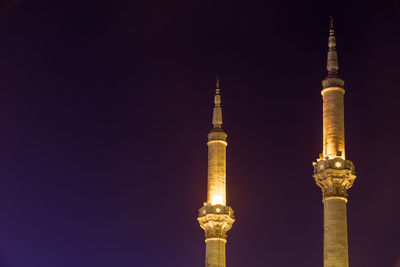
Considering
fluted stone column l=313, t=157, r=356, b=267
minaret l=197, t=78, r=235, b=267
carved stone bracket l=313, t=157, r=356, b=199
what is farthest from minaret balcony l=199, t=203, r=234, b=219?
carved stone bracket l=313, t=157, r=356, b=199

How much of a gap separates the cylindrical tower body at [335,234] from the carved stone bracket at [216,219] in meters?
9.98

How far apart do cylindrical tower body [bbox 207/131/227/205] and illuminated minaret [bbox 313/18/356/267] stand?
10.5 metres

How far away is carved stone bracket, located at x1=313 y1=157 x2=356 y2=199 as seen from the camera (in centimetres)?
3188

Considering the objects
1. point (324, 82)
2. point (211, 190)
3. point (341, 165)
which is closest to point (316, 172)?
point (341, 165)

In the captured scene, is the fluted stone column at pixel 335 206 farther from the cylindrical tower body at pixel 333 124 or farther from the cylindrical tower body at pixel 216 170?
the cylindrical tower body at pixel 216 170

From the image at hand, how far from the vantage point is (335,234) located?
31.2 meters

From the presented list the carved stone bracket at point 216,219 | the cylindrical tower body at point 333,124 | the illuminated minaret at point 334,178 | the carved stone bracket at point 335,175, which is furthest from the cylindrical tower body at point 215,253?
the cylindrical tower body at point 333,124

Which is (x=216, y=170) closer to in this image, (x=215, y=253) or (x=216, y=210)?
(x=216, y=210)

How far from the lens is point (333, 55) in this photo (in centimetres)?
3647

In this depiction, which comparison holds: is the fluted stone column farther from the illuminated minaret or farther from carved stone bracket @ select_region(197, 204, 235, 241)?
carved stone bracket @ select_region(197, 204, 235, 241)

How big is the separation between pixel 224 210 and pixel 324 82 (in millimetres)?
11389

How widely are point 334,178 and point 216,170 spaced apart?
39.4 ft

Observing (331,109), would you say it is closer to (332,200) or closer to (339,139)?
(339,139)

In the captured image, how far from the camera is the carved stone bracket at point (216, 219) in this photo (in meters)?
40.2
